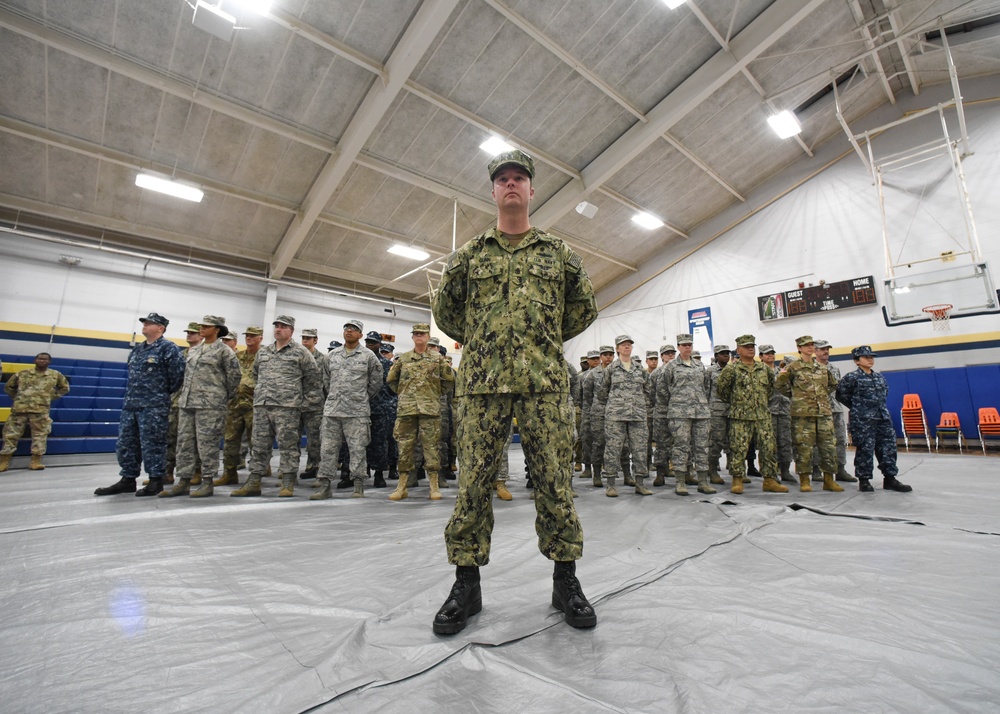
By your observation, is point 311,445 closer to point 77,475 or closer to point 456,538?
point 77,475

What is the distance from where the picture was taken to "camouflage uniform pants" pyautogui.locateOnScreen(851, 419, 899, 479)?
388 centimetres

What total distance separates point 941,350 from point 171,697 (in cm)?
1202

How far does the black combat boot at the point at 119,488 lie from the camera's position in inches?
138

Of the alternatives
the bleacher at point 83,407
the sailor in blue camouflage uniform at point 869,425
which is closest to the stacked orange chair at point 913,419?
the sailor in blue camouflage uniform at point 869,425

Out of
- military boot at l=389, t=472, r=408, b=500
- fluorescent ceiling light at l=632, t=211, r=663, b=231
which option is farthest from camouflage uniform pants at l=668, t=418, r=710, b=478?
fluorescent ceiling light at l=632, t=211, r=663, b=231

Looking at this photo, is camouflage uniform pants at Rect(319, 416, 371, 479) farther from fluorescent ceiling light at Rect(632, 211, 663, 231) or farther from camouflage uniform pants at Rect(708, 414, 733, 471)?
fluorescent ceiling light at Rect(632, 211, 663, 231)

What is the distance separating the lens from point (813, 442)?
159 inches

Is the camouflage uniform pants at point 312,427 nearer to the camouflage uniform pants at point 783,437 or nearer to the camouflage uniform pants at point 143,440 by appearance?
the camouflage uniform pants at point 143,440

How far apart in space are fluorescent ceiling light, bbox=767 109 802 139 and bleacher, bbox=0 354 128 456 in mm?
13768

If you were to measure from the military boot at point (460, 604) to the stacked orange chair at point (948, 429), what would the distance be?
34.1 feet

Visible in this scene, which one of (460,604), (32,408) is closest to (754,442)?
(460,604)

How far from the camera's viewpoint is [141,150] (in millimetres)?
7324

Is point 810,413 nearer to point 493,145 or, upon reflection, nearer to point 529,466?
point 529,466

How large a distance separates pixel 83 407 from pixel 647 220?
13.0m
